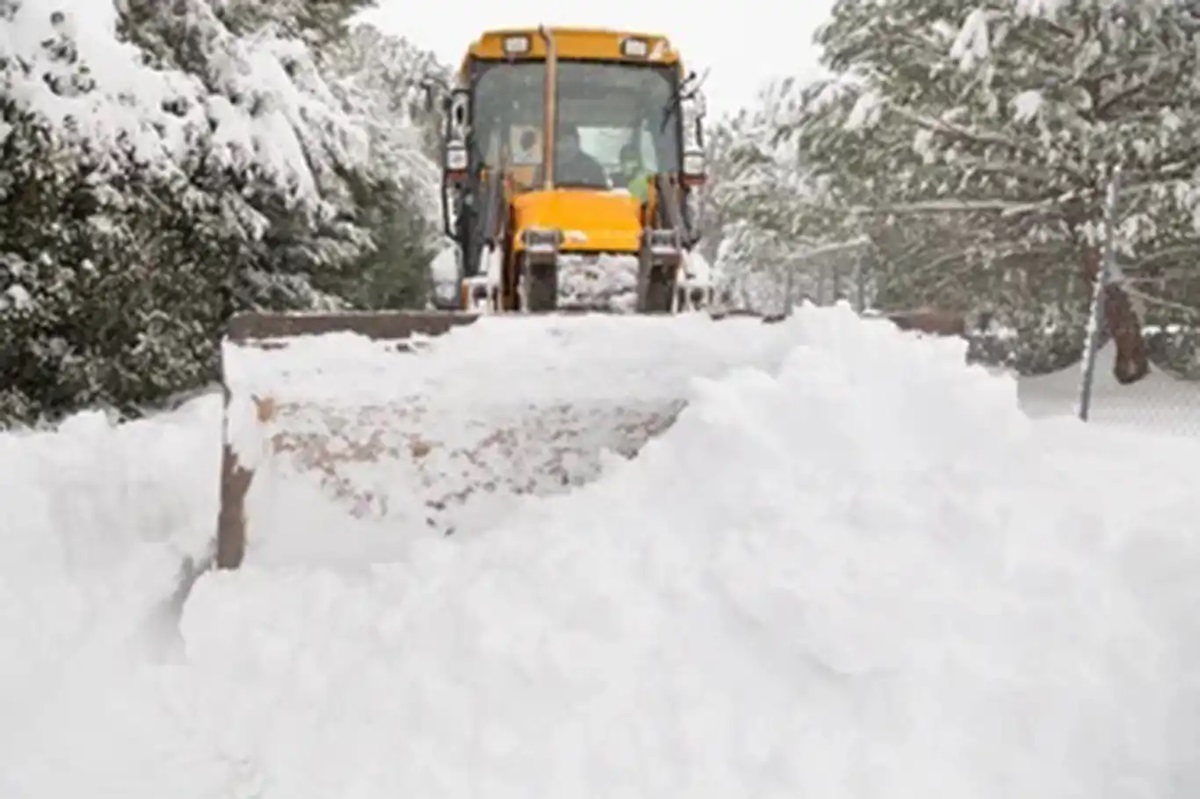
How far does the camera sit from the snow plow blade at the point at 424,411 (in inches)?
137

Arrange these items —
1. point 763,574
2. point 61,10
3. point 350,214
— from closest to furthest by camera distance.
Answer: point 763,574, point 61,10, point 350,214

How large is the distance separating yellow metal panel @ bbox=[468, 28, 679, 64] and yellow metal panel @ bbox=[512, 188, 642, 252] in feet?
3.00

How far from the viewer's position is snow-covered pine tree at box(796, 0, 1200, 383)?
1061cm

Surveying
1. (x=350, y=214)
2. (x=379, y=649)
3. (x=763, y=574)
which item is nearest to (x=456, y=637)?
(x=379, y=649)

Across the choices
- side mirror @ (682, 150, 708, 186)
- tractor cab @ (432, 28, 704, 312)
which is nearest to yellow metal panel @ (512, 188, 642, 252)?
tractor cab @ (432, 28, 704, 312)

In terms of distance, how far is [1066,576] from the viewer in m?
2.95

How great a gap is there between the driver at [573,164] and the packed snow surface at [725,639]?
291cm

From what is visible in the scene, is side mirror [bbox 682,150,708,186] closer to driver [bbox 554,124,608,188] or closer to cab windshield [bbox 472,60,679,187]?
cab windshield [bbox 472,60,679,187]

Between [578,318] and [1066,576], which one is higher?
[578,318]

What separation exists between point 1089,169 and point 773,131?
3.33 m

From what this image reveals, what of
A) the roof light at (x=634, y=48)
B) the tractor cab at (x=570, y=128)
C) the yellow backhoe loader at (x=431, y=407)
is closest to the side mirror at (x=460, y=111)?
the tractor cab at (x=570, y=128)

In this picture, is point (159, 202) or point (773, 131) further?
point (773, 131)

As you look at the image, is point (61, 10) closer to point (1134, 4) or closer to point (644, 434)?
point (644, 434)

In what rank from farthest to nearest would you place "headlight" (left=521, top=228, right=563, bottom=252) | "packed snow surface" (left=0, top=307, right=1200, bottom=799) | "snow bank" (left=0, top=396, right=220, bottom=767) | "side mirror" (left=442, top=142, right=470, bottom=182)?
"side mirror" (left=442, top=142, right=470, bottom=182), "headlight" (left=521, top=228, right=563, bottom=252), "snow bank" (left=0, top=396, right=220, bottom=767), "packed snow surface" (left=0, top=307, right=1200, bottom=799)
